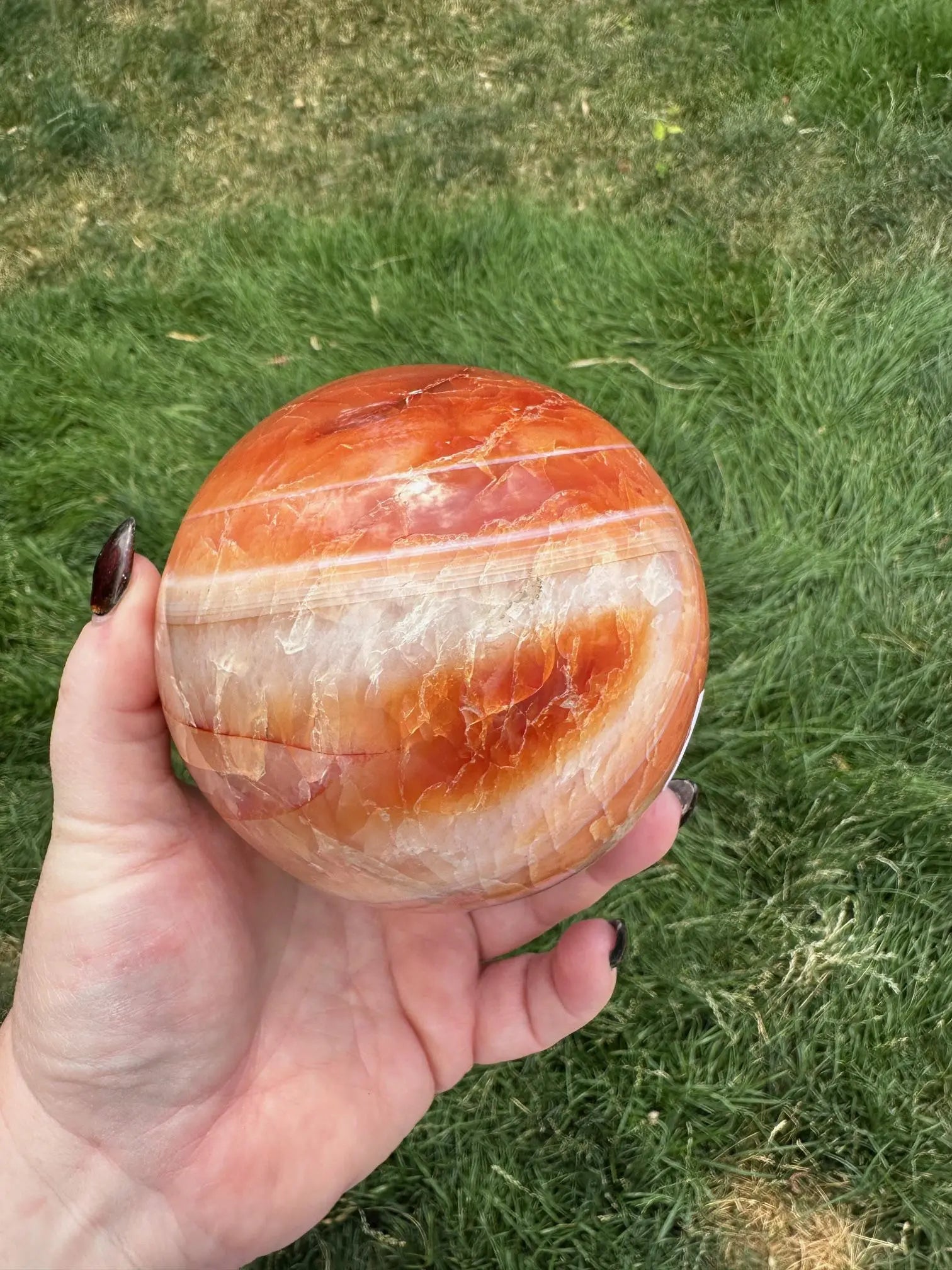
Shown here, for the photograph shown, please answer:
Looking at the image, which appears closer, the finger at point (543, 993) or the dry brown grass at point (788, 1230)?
the finger at point (543, 993)

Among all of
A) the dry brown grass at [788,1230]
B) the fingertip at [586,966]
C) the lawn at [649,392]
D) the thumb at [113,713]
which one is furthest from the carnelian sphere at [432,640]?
the dry brown grass at [788,1230]

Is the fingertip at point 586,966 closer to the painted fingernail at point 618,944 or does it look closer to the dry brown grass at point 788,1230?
the painted fingernail at point 618,944

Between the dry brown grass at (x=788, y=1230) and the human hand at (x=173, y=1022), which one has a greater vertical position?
the human hand at (x=173, y=1022)

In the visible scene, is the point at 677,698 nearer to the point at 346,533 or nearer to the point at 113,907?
the point at 346,533

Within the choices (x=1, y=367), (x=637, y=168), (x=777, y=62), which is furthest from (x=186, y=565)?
(x=777, y=62)

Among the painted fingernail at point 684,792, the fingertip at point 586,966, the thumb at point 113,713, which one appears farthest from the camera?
the painted fingernail at point 684,792

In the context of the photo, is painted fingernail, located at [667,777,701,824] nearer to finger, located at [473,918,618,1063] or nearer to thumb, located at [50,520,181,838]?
finger, located at [473,918,618,1063]

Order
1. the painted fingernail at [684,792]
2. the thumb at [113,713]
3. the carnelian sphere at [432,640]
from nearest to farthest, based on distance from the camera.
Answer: the carnelian sphere at [432,640] < the thumb at [113,713] < the painted fingernail at [684,792]
